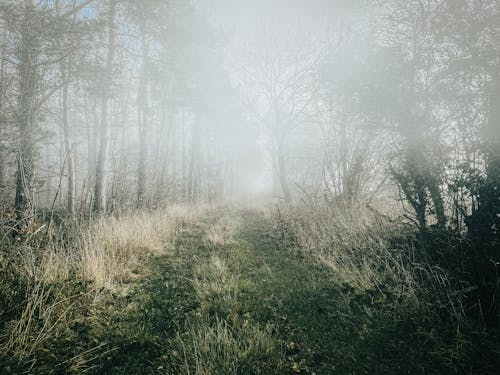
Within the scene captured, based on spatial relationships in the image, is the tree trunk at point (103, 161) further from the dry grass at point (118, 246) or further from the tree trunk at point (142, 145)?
the tree trunk at point (142, 145)

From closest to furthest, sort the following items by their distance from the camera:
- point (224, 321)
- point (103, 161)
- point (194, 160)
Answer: point (224, 321)
point (103, 161)
point (194, 160)

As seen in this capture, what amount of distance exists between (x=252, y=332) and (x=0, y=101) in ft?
18.0

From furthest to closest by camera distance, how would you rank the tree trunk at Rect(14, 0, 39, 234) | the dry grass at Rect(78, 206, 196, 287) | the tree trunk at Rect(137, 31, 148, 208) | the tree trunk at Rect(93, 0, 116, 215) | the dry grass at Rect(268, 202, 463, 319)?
the tree trunk at Rect(137, 31, 148, 208)
the tree trunk at Rect(93, 0, 116, 215)
the tree trunk at Rect(14, 0, 39, 234)
the dry grass at Rect(78, 206, 196, 287)
the dry grass at Rect(268, 202, 463, 319)

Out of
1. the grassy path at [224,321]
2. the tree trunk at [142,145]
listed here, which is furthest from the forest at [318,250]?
the tree trunk at [142,145]

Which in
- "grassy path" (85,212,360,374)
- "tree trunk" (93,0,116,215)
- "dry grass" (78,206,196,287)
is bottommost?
"grassy path" (85,212,360,374)

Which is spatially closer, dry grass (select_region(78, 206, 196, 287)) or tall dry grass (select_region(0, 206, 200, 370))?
tall dry grass (select_region(0, 206, 200, 370))

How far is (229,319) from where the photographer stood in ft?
8.34

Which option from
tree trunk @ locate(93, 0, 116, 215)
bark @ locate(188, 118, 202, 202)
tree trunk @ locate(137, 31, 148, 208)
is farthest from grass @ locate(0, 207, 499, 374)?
bark @ locate(188, 118, 202, 202)

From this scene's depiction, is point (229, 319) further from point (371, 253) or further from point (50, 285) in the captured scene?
point (371, 253)

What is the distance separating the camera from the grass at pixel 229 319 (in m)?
1.88

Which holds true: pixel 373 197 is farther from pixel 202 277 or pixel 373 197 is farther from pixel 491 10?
pixel 202 277

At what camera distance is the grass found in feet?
6.16

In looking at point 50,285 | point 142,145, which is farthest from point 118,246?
point 142,145

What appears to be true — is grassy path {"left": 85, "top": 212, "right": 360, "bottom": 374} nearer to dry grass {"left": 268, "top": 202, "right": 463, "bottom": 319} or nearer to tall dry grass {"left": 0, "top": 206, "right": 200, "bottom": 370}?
tall dry grass {"left": 0, "top": 206, "right": 200, "bottom": 370}
